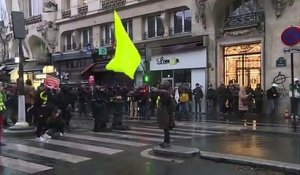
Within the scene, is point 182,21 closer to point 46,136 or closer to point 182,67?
point 182,67

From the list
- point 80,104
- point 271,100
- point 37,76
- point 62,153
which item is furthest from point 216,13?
point 37,76

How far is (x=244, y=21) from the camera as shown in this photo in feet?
78.1

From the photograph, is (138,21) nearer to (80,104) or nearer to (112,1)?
(112,1)

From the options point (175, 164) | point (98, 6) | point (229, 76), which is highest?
point (98, 6)

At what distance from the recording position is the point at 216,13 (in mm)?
25047

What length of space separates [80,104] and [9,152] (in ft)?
46.2

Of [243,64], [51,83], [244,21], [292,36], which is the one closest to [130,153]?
[51,83]

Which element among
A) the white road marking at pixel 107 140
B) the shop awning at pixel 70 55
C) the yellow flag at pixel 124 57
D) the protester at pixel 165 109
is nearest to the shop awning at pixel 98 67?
the shop awning at pixel 70 55

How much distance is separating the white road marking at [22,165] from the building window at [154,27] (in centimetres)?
1975

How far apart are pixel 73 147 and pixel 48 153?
92 cm

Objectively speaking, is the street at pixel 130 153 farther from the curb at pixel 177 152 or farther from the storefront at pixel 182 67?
the storefront at pixel 182 67

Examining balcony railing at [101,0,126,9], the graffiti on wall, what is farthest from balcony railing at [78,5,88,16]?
the graffiti on wall

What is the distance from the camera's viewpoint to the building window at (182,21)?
2705cm

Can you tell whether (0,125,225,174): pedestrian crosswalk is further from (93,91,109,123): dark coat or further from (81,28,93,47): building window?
(81,28,93,47): building window
